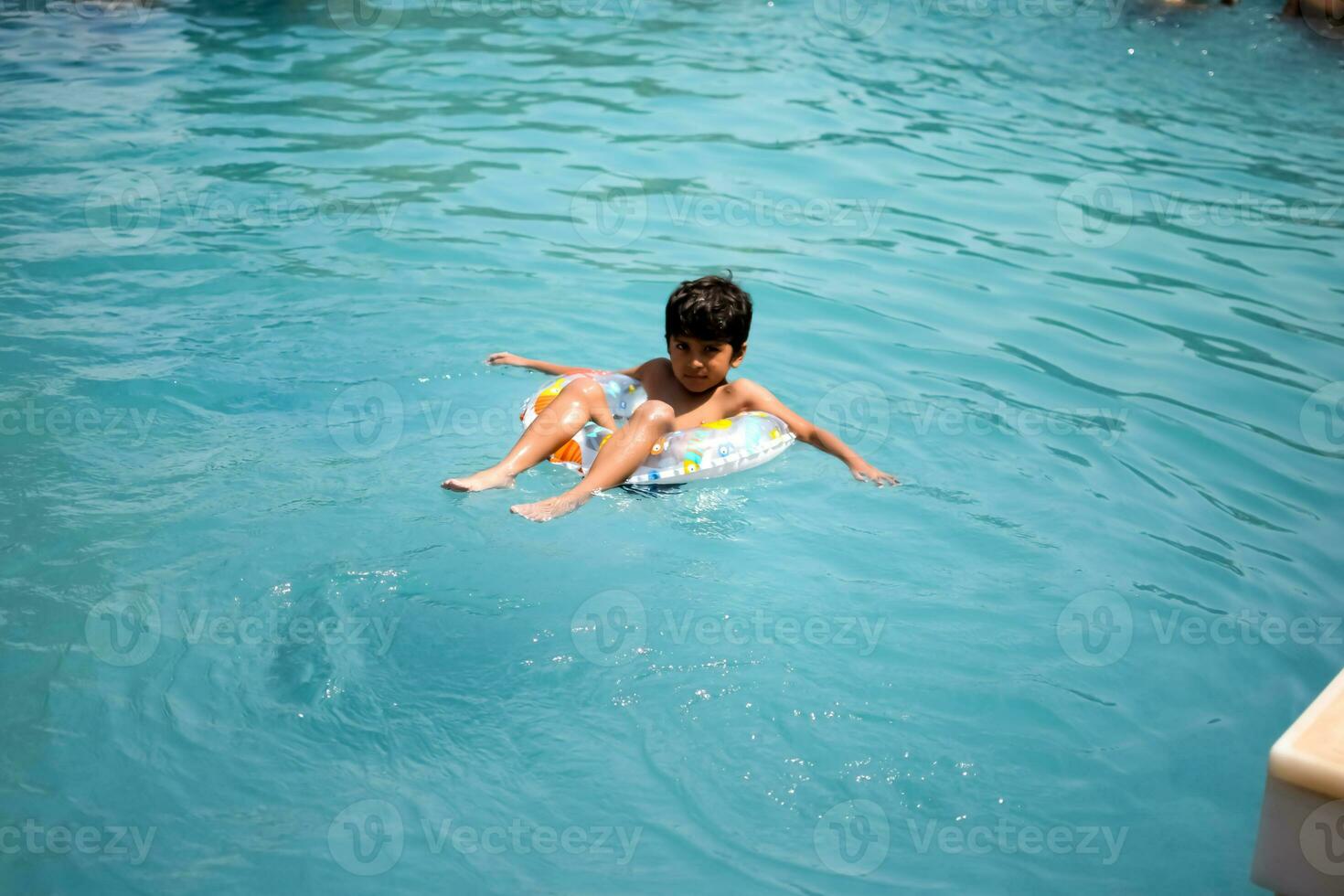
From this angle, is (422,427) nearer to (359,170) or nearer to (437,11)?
(359,170)

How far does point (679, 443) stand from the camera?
471 centimetres

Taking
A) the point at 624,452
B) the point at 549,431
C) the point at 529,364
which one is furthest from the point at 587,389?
the point at 529,364

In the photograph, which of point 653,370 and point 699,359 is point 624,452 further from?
point 653,370

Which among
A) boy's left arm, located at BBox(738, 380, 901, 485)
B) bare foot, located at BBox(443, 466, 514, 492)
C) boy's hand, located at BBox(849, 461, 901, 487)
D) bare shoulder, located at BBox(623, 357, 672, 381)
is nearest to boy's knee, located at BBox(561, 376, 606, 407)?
bare shoulder, located at BBox(623, 357, 672, 381)

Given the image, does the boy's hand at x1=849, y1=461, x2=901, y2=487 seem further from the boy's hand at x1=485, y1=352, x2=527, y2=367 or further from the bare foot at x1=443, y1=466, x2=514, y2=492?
the boy's hand at x1=485, y1=352, x2=527, y2=367

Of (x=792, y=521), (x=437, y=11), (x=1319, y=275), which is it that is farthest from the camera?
(x=437, y=11)

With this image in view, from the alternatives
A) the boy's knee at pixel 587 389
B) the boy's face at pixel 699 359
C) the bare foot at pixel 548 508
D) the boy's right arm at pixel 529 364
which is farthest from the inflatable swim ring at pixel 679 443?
the boy's right arm at pixel 529 364

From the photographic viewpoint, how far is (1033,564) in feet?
14.5

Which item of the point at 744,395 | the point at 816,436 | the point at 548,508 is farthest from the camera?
the point at 744,395

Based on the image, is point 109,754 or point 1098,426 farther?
point 1098,426

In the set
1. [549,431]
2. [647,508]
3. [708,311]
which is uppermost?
[708,311]

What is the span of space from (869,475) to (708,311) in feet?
2.93

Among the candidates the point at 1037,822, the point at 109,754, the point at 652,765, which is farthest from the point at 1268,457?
the point at 109,754

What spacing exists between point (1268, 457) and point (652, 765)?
3.36 m
